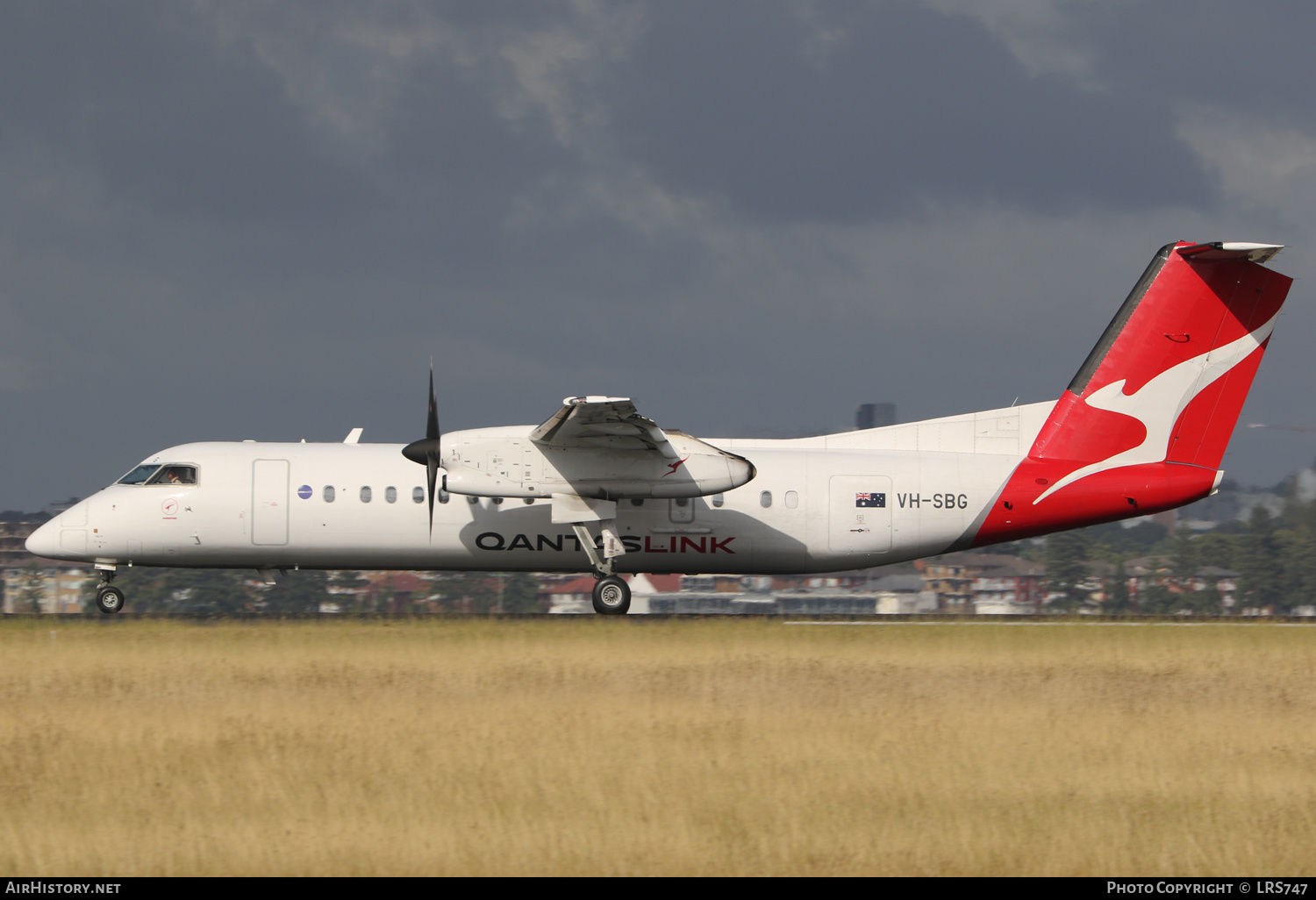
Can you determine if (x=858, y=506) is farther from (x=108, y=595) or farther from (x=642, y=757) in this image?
(x=108, y=595)

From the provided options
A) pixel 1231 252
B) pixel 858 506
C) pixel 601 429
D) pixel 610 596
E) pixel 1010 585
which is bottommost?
pixel 1010 585

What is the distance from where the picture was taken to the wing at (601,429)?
2003 centimetres

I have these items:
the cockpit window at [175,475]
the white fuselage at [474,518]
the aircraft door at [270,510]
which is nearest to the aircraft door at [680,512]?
the white fuselage at [474,518]

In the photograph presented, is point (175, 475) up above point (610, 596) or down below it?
above

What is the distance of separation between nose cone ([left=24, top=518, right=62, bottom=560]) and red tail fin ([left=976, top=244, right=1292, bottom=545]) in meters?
16.2

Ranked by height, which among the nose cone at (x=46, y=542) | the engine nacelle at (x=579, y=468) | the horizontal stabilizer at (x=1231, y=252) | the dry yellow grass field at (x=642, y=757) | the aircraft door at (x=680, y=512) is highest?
the horizontal stabilizer at (x=1231, y=252)

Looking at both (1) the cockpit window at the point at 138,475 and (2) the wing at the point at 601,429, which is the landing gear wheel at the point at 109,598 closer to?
(1) the cockpit window at the point at 138,475

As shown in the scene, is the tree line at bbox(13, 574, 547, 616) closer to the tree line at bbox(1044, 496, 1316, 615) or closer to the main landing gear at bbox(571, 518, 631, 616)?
the tree line at bbox(1044, 496, 1316, 615)

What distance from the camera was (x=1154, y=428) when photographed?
75.7ft

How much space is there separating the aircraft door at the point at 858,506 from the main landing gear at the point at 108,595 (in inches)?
500

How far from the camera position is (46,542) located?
22328 millimetres

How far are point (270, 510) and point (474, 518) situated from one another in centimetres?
349

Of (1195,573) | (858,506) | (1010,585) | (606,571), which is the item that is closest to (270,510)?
(606,571)

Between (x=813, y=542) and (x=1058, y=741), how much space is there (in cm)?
1008
